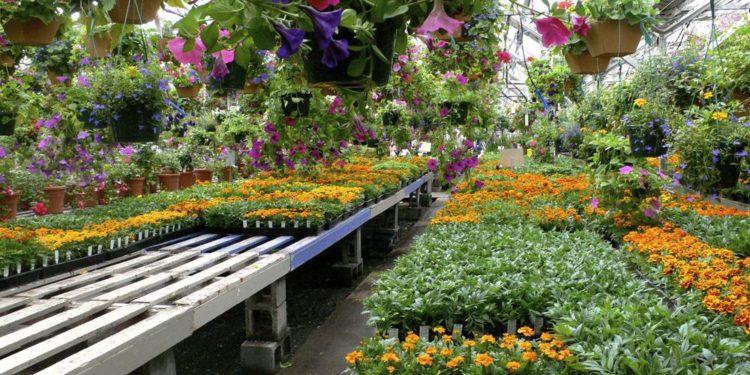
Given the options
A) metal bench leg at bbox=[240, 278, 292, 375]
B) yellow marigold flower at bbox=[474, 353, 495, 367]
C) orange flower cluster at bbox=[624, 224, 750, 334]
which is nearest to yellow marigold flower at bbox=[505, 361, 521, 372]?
yellow marigold flower at bbox=[474, 353, 495, 367]

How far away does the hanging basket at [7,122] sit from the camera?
147 inches

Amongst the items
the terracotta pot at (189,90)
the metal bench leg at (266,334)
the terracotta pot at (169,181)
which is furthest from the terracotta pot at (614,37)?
the terracotta pot at (169,181)

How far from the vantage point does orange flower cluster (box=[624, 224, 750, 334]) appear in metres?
2.08

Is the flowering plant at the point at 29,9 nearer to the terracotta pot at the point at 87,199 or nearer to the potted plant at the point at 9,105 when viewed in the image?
the potted plant at the point at 9,105

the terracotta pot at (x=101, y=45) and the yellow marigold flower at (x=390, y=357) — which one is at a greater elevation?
the terracotta pot at (x=101, y=45)

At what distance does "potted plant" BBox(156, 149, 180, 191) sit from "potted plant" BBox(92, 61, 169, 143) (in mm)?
5349

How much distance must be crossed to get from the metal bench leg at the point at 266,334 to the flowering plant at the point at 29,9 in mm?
1853

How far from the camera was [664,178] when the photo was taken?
3729 mm

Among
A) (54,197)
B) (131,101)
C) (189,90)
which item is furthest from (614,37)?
(54,197)

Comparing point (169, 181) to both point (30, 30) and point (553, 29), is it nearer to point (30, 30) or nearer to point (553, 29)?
point (30, 30)

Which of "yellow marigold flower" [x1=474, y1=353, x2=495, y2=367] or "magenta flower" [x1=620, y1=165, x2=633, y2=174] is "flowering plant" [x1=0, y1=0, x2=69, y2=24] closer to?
"yellow marigold flower" [x1=474, y1=353, x2=495, y2=367]

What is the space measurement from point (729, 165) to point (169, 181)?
7062 millimetres

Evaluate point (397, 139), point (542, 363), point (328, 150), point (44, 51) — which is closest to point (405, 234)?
point (397, 139)

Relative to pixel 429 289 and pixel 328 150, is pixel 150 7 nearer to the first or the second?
pixel 429 289
